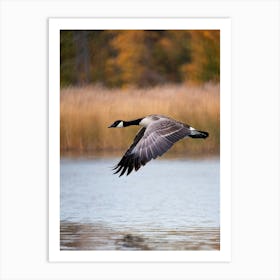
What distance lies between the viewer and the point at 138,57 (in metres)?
14.7

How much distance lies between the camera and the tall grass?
10828 mm

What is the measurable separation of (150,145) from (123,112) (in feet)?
6.94

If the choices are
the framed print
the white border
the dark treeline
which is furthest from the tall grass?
the white border

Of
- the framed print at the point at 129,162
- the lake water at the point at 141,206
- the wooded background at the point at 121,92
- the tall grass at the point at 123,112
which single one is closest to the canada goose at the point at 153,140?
the framed print at the point at 129,162

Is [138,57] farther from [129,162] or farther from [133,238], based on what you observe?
[129,162]

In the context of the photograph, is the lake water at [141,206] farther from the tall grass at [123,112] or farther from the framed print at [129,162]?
the tall grass at [123,112]

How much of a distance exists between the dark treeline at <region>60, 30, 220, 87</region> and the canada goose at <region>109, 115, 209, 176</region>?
0.75m
